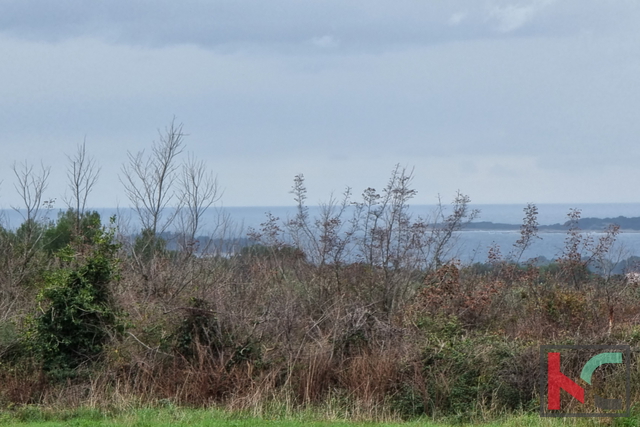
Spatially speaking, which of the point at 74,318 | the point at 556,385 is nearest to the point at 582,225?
the point at 556,385

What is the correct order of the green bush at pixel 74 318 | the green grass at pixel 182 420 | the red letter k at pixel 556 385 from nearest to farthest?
the green grass at pixel 182 420 < the red letter k at pixel 556 385 < the green bush at pixel 74 318

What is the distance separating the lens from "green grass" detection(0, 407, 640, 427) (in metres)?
10.0

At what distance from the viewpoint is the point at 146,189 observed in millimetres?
24734

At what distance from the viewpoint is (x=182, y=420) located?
10.4m

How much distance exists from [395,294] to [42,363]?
833 cm

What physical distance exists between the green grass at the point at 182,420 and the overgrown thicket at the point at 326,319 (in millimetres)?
852

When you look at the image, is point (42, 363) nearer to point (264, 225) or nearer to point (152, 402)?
point (152, 402)

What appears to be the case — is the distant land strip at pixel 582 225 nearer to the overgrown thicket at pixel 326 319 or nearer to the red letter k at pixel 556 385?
the overgrown thicket at pixel 326 319

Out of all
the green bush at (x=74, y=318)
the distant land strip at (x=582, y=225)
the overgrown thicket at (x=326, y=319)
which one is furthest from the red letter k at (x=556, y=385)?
the green bush at (x=74, y=318)

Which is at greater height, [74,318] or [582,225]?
[582,225]

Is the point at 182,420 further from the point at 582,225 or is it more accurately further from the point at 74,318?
the point at 582,225

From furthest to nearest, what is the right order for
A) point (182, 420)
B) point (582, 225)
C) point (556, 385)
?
point (582, 225)
point (556, 385)
point (182, 420)

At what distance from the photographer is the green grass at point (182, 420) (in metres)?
10.0

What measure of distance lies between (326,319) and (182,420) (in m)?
5.46
